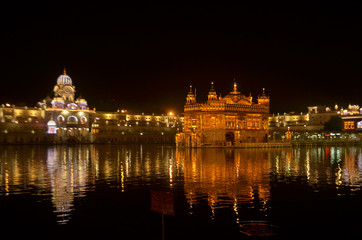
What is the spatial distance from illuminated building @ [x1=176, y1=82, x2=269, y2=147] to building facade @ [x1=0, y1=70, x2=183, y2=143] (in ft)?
128

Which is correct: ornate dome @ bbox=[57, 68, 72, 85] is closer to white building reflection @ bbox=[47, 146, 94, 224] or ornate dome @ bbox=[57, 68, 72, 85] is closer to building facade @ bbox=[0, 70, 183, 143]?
building facade @ bbox=[0, 70, 183, 143]

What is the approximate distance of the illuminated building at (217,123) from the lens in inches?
2557

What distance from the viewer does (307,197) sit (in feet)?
52.1

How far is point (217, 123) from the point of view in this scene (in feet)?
214

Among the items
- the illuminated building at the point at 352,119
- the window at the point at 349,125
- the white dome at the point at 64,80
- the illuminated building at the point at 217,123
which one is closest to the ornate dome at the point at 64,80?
the white dome at the point at 64,80

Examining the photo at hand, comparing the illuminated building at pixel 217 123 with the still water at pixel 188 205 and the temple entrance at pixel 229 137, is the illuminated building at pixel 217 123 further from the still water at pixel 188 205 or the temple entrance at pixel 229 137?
the still water at pixel 188 205

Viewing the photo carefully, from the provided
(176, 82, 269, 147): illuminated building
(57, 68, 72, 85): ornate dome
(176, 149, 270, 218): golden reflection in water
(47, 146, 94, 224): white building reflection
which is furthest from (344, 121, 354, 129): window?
(47, 146, 94, 224): white building reflection

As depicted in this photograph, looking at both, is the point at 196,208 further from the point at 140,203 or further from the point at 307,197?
the point at 307,197

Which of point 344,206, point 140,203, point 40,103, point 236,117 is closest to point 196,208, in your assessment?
point 140,203

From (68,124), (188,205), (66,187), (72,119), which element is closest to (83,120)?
(72,119)

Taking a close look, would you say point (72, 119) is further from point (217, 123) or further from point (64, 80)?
point (217, 123)

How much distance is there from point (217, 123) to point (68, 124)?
52362 millimetres

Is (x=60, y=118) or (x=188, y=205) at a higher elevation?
→ (x=60, y=118)

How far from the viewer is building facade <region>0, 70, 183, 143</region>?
304ft
